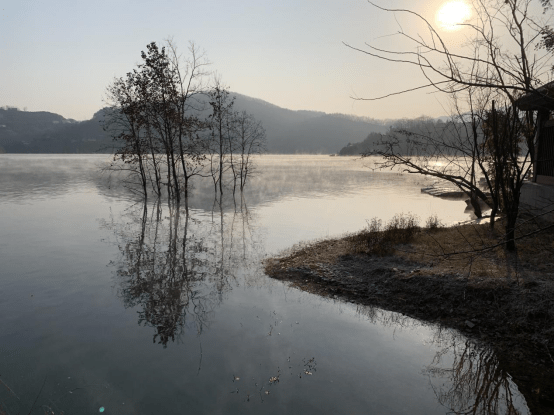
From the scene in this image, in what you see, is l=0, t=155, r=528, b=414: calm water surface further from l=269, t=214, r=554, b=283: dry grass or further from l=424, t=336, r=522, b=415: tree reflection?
l=269, t=214, r=554, b=283: dry grass

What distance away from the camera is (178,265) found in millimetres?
14219

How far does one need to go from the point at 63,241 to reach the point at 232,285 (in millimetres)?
9785

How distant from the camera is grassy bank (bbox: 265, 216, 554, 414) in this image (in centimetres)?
751

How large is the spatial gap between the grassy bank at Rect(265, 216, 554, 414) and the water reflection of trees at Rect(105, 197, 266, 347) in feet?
7.22

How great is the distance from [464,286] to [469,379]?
351 centimetres

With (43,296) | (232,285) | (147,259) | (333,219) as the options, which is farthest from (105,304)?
(333,219)

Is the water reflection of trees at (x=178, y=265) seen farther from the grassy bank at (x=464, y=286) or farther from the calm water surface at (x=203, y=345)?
the grassy bank at (x=464, y=286)

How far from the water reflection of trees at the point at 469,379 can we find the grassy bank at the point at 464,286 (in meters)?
0.22

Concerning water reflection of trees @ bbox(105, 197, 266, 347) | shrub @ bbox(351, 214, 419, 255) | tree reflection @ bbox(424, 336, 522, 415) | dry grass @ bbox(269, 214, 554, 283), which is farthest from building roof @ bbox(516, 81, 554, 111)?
water reflection of trees @ bbox(105, 197, 266, 347)

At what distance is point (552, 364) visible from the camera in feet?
23.4

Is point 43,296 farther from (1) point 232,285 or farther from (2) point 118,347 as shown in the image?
(1) point 232,285

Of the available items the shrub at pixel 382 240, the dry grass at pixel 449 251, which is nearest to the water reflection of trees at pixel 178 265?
the dry grass at pixel 449 251

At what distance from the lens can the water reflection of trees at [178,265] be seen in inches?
379

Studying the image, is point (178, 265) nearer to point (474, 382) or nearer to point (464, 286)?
point (464, 286)
